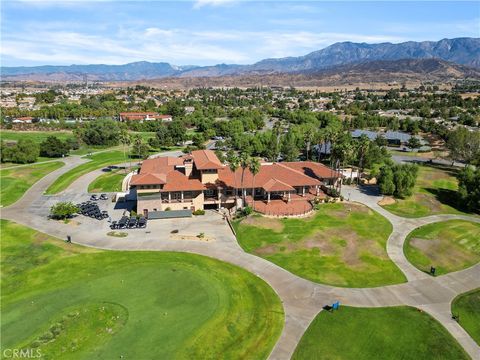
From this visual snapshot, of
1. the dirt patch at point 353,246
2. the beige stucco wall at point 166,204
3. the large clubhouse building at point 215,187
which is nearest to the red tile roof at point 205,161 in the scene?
the large clubhouse building at point 215,187

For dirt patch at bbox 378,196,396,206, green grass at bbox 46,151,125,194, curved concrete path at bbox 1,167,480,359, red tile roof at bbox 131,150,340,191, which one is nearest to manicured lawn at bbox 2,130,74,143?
green grass at bbox 46,151,125,194

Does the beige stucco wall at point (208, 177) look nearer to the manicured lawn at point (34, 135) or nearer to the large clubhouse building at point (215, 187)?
the large clubhouse building at point (215, 187)

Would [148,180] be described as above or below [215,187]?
above

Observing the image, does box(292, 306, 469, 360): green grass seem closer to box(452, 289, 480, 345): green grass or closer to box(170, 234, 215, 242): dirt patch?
box(452, 289, 480, 345): green grass

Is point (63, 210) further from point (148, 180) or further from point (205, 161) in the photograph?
point (205, 161)

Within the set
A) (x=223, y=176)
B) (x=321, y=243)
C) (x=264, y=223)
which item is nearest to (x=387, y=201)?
(x=321, y=243)

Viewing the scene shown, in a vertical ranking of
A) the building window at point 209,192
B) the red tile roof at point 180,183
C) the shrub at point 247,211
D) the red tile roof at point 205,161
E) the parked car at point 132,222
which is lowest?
the parked car at point 132,222
